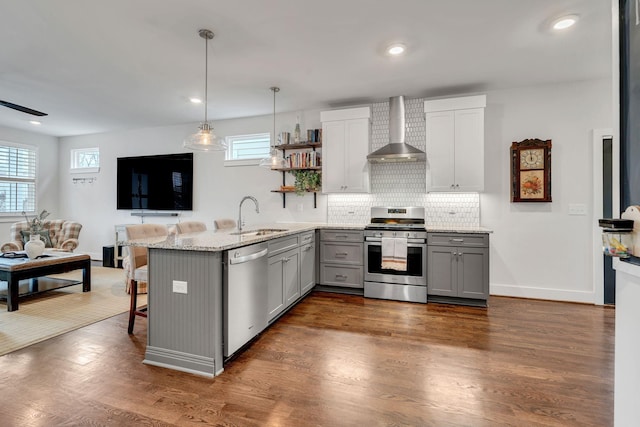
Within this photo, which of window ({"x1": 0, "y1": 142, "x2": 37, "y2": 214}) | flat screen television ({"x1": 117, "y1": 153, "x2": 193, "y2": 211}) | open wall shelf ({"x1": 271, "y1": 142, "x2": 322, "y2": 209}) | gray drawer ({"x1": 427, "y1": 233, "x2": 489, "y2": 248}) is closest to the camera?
gray drawer ({"x1": 427, "y1": 233, "x2": 489, "y2": 248})

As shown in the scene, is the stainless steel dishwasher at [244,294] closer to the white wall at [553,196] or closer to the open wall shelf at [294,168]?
the open wall shelf at [294,168]

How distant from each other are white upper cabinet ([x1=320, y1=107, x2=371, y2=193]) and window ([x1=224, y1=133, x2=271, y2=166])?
129 cm

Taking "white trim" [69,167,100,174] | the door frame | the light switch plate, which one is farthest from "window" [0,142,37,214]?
the door frame

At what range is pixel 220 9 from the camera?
2.46 meters

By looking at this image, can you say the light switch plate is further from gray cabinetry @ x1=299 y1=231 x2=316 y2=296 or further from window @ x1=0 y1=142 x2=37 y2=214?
window @ x1=0 y1=142 x2=37 y2=214

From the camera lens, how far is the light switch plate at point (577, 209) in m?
3.84

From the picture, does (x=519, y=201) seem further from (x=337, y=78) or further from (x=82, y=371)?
(x=82, y=371)

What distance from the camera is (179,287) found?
2.26 m

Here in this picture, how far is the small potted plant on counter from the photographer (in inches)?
187

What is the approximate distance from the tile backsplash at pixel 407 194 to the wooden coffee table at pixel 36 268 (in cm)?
364

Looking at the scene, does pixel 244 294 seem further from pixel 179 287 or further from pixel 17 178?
pixel 17 178

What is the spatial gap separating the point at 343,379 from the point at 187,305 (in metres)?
1.26

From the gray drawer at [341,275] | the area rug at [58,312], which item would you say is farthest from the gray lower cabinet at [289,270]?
the area rug at [58,312]

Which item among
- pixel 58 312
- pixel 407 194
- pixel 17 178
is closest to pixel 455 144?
pixel 407 194
